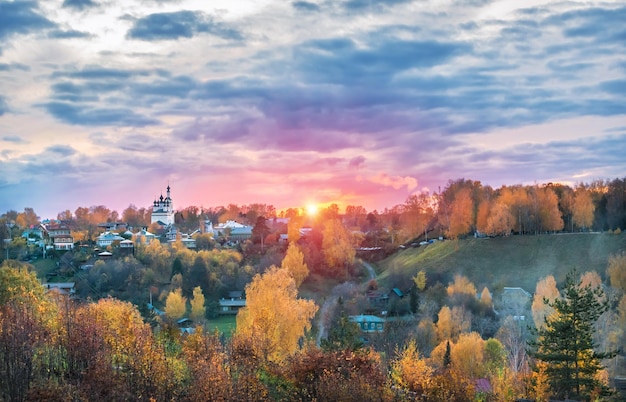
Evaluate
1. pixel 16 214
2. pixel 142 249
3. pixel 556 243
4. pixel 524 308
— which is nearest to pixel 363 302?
pixel 524 308

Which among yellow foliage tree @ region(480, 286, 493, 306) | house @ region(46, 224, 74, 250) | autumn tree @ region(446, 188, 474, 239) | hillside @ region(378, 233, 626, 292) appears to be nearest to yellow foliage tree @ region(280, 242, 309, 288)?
hillside @ region(378, 233, 626, 292)

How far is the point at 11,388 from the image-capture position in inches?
706

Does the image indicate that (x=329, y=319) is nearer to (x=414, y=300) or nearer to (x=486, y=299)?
(x=414, y=300)

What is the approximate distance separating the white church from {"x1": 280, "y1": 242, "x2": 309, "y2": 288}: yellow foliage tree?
165ft

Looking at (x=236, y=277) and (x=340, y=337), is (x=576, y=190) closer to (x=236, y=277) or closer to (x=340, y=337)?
(x=236, y=277)

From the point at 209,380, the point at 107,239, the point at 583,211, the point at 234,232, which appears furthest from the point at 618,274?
the point at 107,239

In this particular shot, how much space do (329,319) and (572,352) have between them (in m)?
26.5

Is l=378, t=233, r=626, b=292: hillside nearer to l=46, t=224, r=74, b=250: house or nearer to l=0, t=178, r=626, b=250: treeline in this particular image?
l=0, t=178, r=626, b=250: treeline

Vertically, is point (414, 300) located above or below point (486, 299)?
below

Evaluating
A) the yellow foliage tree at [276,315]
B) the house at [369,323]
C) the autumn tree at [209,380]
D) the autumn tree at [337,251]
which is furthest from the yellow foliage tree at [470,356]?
the autumn tree at [337,251]

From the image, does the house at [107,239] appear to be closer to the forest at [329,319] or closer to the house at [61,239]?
the forest at [329,319]

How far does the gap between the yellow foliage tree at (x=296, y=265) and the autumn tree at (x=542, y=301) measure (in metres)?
22.8

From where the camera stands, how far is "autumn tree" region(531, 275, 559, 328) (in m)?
40.5

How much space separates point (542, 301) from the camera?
4038 cm
